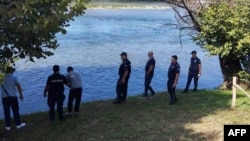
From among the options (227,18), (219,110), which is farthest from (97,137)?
(227,18)

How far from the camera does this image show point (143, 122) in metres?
12.9

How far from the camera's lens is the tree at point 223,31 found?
1784 cm

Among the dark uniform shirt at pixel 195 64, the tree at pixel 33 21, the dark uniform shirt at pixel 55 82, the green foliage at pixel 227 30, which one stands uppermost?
the tree at pixel 33 21

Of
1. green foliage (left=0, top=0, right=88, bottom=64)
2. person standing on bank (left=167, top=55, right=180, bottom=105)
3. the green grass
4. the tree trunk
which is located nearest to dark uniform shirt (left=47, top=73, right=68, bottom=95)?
the green grass

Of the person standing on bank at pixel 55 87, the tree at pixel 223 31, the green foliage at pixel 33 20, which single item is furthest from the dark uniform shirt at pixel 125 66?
the tree at pixel 223 31

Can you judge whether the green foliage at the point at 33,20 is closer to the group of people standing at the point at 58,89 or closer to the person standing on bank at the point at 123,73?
the group of people standing at the point at 58,89

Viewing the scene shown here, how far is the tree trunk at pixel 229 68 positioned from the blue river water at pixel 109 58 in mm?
1088

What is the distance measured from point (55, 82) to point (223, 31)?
821cm

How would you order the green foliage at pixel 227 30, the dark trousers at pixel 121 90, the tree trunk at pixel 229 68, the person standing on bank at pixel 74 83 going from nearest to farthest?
the person standing on bank at pixel 74 83 < the dark trousers at pixel 121 90 < the green foliage at pixel 227 30 < the tree trunk at pixel 229 68

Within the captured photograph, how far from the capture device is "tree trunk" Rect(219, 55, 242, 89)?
65.1ft

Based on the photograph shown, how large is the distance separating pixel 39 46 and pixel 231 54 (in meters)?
10.1

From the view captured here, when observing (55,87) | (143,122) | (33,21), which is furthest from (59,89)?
(33,21)

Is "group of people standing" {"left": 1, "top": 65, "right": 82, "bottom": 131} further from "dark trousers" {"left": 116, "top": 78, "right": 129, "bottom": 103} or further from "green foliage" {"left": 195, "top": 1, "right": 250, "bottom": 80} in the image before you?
"green foliage" {"left": 195, "top": 1, "right": 250, "bottom": 80}

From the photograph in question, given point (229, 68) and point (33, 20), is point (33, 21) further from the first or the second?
point (229, 68)
